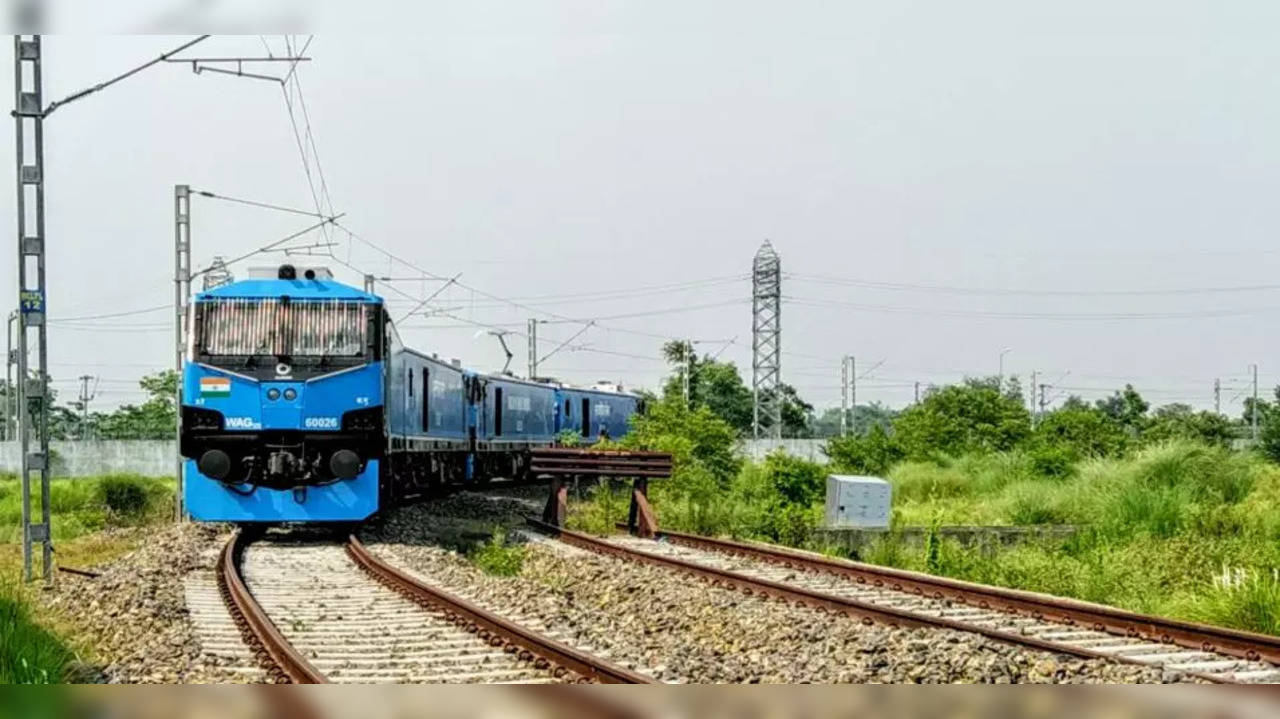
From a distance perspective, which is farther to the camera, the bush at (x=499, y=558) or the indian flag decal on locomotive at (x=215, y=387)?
the indian flag decal on locomotive at (x=215, y=387)

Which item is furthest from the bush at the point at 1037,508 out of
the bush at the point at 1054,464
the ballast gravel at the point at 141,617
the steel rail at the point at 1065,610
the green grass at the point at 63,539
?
the green grass at the point at 63,539

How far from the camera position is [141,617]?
11.0 metres

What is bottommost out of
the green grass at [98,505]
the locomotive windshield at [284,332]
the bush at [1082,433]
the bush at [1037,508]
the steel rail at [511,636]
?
the green grass at [98,505]

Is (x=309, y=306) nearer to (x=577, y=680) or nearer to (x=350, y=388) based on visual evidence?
(x=350, y=388)

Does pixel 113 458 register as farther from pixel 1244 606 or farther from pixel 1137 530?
pixel 1244 606

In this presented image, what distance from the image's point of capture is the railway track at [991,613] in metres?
8.53

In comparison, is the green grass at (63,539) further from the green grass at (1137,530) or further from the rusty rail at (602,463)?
the green grass at (1137,530)

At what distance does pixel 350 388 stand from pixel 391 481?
8.71ft

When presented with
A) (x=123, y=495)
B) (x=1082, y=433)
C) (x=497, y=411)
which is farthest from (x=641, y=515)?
(x=1082, y=433)

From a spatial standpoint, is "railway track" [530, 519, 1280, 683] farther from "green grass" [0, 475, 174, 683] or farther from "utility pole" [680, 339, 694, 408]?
"utility pole" [680, 339, 694, 408]

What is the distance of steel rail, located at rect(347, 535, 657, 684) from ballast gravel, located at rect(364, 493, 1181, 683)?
0.38 metres

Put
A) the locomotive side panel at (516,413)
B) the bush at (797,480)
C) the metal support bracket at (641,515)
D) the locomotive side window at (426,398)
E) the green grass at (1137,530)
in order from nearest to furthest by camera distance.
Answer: the green grass at (1137,530) → the metal support bracket at (641,515) → the locomotive side window at (426,398) → the bush at (797,480) → the locomotive side panel at (516,413)

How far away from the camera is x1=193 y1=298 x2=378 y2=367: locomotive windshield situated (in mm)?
17344

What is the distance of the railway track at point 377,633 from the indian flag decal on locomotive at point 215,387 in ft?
9.09
